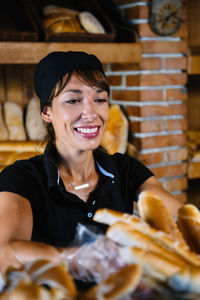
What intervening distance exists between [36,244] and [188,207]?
0.33 m

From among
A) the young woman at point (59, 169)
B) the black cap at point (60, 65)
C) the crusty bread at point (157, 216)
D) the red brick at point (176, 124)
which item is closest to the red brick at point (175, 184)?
the red brick at point (176, 124)

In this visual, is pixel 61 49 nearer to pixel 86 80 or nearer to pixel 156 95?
pixel 156 95

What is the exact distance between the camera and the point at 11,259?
2.77 ft

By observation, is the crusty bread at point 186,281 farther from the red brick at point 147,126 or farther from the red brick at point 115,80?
the red brick at point 115,80

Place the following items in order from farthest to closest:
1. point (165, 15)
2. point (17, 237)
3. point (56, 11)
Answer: point (165, 15) < point (56, 11) < point (17, 237)

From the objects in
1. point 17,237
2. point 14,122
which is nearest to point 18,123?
point 14,122

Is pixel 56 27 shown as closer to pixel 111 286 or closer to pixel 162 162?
pixel 162 162

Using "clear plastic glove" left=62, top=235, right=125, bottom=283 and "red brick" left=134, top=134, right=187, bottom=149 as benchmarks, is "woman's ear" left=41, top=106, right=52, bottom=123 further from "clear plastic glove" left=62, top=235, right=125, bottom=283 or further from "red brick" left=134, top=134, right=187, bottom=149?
"red brick" left=134, top=134, right=187, bottom=149

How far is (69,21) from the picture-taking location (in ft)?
6.89

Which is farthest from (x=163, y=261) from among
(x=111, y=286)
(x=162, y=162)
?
(x=162, y=162)

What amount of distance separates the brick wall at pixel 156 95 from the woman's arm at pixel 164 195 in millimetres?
864

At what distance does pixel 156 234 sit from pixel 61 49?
1562 millimetres

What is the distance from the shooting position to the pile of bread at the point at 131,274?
0.48 meters

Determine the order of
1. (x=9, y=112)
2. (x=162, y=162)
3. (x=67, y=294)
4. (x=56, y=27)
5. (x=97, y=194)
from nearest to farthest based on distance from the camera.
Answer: (x=67, y=294) < (x=97, y=194) < (x=56, y=27) < (x=9, y=112) < (x=162, y=162)
